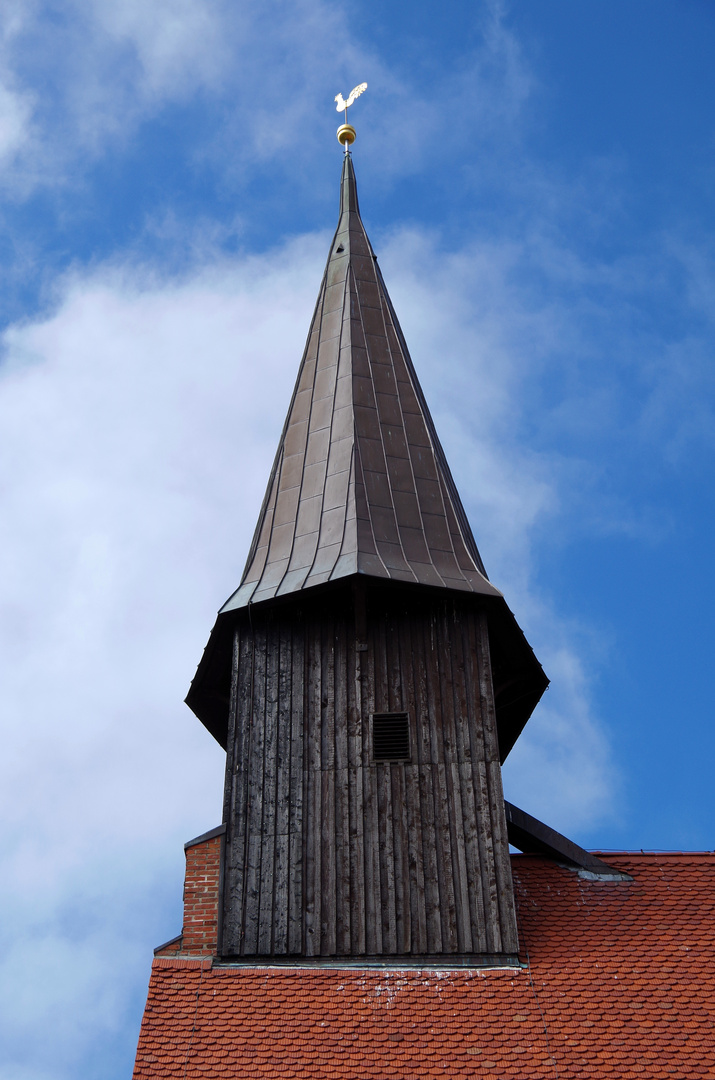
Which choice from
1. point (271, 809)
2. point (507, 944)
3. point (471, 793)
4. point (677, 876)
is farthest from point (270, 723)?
point (677, 876)

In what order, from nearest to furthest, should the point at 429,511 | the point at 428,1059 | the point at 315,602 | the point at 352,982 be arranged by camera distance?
the point at 428,1059, the point at 352,982, the point at 315,602, the point at 429,511

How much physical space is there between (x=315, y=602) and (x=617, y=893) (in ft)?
13.6

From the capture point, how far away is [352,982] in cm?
1073

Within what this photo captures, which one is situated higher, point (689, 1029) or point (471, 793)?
point (471, 793)

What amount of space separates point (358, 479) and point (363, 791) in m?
3.63

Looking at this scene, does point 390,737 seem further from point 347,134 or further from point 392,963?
point 347,134

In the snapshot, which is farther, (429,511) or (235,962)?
(429,511)

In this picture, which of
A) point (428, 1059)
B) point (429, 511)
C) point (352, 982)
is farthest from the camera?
point (429, 511)

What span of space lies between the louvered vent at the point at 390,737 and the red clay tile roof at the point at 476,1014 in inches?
76.7

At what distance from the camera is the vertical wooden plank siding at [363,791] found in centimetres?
1120

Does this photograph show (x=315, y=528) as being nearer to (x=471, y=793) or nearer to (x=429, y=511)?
(x=429, y=511)

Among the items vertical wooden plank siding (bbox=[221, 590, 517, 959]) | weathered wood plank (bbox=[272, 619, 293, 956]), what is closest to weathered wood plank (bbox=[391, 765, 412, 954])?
vertical wooden plank siding (bbox=[221, 590, 517, 959])

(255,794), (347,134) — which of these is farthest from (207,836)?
(347,134)

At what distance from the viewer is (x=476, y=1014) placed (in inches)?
404
